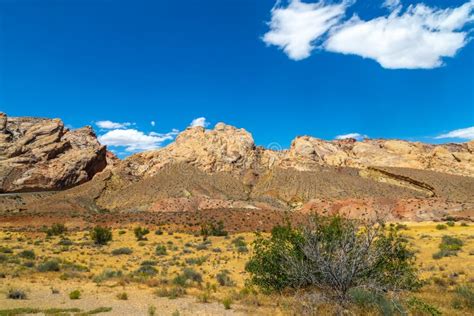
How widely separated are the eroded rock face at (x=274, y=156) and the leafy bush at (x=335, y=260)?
91.6 metres

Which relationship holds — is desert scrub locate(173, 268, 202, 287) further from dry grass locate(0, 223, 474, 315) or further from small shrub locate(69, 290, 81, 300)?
small shrub locate(69, 290, 81, 300)

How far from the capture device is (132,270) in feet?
80.1

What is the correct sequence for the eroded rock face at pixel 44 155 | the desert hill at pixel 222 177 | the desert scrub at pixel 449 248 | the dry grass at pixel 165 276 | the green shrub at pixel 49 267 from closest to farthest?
the dry grass at pixel 165 276, the green shrub at pixel 49 267, the desert scrub at pixel 449 248, the desert hill at pixel 222 177, the eroded rock face at pixel 44 155

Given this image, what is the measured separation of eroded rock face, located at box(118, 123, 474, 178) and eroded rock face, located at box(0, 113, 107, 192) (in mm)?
11545

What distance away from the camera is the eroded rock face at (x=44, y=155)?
103 meters

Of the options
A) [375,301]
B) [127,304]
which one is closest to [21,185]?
[127,304]

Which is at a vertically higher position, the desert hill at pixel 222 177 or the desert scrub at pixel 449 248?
the desert hill at pixel 222 177

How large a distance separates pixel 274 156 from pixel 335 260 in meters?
117

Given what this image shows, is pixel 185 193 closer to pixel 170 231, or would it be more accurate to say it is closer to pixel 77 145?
pixel 170 231

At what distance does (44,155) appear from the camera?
4375 inches

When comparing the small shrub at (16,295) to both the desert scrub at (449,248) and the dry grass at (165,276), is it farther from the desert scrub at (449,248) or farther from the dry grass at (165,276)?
the desert scrub at (449,248)

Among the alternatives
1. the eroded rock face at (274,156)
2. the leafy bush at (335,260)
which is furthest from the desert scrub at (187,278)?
the eroded rock face at (274,156)

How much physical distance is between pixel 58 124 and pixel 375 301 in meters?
129

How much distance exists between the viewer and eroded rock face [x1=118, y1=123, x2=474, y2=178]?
113 metres
